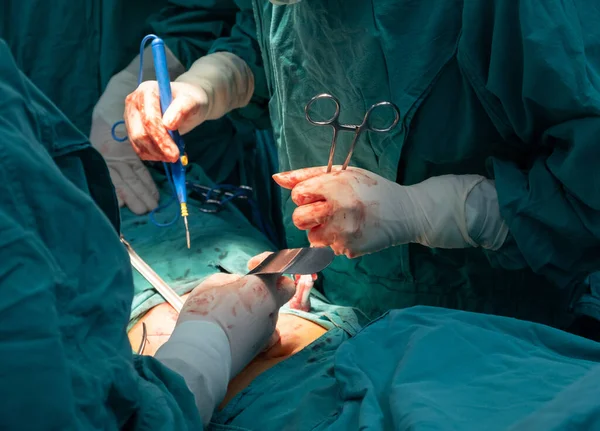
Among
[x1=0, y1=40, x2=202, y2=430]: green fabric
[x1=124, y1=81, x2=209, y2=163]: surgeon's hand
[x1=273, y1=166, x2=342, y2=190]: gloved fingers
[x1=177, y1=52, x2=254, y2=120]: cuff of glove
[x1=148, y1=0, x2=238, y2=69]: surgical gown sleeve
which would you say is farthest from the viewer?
[x1=148, y1=0, x2=238, y2=69]: surgical gown sleeve

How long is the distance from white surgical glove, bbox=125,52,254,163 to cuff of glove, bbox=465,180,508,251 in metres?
0.83

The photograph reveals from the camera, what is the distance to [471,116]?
4.42 feet

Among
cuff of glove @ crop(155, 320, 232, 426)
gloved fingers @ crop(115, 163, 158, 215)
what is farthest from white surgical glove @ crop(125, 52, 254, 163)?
cuff of glove @ crop(155, 320, 232, 426)

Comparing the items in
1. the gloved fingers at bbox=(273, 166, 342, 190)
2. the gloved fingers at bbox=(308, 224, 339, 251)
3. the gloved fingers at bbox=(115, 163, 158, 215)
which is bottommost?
the gloved fingers at bbox=(115, 163, 158, 215)

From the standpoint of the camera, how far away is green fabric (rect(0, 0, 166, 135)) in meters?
2.11

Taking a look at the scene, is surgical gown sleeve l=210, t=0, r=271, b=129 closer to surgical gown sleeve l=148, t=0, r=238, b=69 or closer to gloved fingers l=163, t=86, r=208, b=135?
surgical gown sleeve l=148, t=0, r=238, b=69

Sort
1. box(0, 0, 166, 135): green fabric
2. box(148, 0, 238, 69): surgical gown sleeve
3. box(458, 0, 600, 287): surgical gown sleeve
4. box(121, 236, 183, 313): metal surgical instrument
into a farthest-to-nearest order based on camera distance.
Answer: box(148, 0, 238, 69): surgical gown sleeve, box(0, 0, 166, 135): green fabric, box(121, 236, 183, 313): metal surgical instrument, box(458, 0, 600, 287): surgical gown sleeve

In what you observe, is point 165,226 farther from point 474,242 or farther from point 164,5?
point 474,242

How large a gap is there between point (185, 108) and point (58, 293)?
3.90 feet

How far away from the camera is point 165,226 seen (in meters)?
2.09

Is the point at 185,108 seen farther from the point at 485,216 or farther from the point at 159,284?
the point at 485,216

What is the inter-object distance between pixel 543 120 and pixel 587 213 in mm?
209

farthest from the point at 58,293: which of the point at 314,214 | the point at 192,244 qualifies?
the point at 192,244

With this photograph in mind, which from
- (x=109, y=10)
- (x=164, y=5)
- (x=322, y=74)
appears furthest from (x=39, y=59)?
(x=322, y=74)
